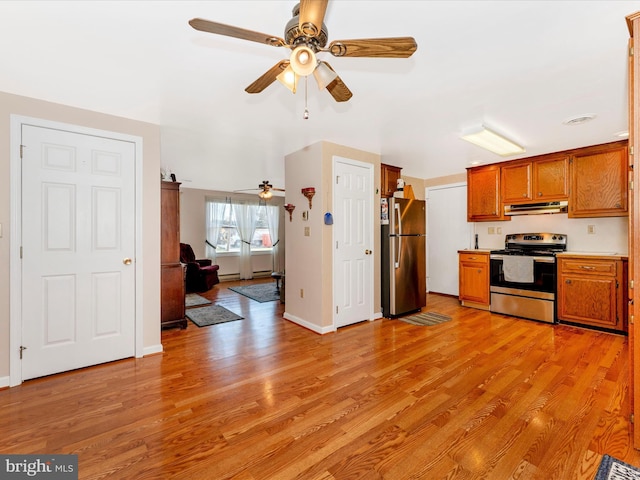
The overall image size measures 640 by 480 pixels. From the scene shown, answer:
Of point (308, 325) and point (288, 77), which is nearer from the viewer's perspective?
point (288, 77)

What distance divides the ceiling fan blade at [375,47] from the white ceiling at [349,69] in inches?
10.0

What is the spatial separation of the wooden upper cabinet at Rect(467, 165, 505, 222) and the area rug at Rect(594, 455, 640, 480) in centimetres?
371

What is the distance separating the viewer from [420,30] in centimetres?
167

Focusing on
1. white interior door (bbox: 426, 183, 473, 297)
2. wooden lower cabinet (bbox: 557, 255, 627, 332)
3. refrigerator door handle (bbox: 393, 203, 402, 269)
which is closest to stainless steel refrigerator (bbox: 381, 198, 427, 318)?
refrigerator door handle (bbox: 393, 203, 402, 269)

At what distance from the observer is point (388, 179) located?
15.3ft

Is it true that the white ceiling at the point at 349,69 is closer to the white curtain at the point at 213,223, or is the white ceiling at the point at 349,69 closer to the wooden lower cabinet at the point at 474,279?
the wooden lower cabinet at the point at 474,279

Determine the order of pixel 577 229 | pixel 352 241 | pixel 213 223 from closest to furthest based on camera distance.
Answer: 1. pixel 352 241
2. pixel 577 229
3. pixel 213 223

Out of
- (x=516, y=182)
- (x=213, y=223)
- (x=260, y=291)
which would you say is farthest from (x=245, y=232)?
(x=516, y=182)

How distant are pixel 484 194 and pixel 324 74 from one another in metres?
4.17

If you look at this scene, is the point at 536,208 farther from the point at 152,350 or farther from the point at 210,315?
the point at 152,350

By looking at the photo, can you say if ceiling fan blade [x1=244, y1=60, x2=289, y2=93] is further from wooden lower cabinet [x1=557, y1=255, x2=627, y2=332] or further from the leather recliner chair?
→ the leather recliner chair

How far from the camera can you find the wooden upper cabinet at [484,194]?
185 inches

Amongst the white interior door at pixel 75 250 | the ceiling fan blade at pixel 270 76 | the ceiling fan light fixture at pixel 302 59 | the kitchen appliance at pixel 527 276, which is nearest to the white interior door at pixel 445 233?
the kitchen appliance at pixel 527 276

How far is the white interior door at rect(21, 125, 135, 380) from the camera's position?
2475 mm
